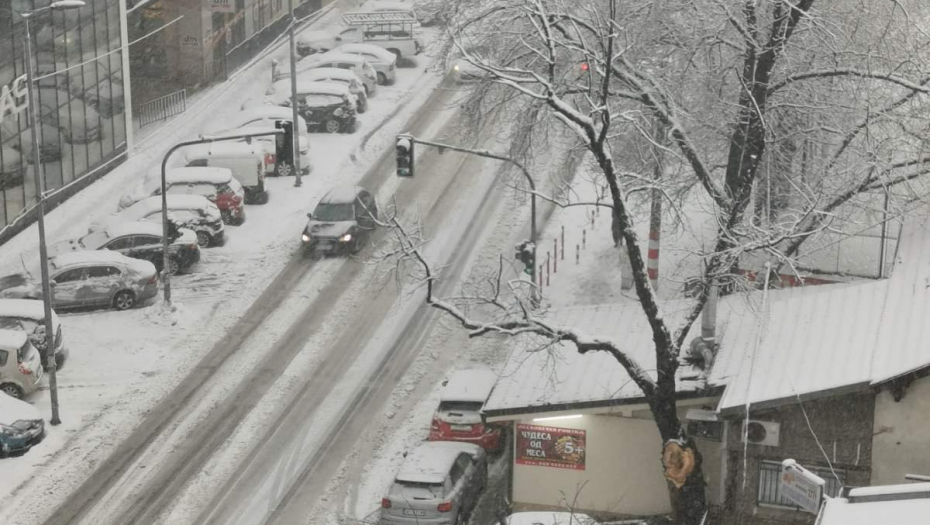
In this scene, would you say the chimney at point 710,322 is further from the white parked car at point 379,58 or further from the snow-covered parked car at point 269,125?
the white parked car at point 379,58

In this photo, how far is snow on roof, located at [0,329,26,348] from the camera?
91.0ft

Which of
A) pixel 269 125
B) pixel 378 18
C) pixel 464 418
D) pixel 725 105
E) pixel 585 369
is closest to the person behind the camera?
pixel 585 369

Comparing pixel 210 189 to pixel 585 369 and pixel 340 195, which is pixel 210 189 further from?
pixel 585 369

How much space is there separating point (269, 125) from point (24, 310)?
14.5 meters

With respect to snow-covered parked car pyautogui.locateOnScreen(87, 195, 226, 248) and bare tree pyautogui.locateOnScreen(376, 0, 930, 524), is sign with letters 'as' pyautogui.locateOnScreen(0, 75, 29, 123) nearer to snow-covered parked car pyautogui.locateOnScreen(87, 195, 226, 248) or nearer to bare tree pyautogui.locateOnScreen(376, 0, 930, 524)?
snow-covered parked car pyautogui.locateOnScreen(87, 195, 226, 248)

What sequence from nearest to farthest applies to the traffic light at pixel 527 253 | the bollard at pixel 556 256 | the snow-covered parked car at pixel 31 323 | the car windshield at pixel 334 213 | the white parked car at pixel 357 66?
the snow-covered parked car at pixel 31 323 < the traffic light at pixel 527 253 < the bollard at pixel 556 256 < the car windshield at pixel 334 213 < the white parked car at pixel 357 66

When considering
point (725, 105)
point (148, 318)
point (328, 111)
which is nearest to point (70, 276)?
point (148, 318)

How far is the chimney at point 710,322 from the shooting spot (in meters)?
22.1

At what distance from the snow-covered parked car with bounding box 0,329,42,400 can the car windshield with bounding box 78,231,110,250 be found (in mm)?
6184

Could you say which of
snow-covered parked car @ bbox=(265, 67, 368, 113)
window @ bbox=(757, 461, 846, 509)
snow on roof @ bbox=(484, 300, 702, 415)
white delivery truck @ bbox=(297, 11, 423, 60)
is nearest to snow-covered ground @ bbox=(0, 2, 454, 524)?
snow-covered parked car @ bbox=(265, 67, 368, 113)

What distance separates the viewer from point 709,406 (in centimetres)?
2219

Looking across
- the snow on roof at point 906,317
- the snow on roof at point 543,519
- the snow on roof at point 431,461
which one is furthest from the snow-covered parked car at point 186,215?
the snow on roof at point 906,317

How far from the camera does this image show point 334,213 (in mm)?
35875

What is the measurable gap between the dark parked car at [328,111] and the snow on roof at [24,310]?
54.9ft
